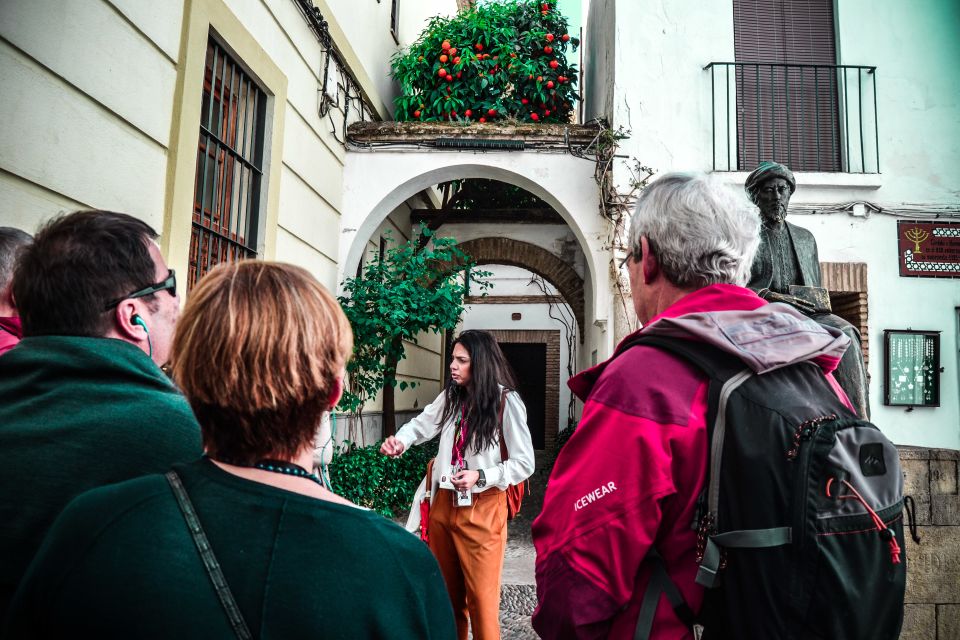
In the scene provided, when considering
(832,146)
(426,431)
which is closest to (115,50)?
(426,431)

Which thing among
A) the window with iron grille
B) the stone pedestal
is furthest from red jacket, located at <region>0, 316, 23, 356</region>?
the stone pedestal

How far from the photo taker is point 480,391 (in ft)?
11.7

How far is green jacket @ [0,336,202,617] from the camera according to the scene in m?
1.15

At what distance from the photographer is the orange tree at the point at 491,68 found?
7590 mm

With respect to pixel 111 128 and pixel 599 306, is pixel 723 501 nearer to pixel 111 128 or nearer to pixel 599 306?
pixel 111 128

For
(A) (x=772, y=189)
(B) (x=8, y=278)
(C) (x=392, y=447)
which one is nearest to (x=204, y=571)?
(B) (x=8, y=278)

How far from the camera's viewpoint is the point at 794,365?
1.36 meters

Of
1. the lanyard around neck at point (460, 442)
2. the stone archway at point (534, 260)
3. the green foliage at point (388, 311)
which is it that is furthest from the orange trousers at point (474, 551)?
the stone archway at point (534, 260)

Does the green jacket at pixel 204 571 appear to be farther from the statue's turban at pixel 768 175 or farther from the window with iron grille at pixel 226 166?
the window with iron grille at pixel 226 166

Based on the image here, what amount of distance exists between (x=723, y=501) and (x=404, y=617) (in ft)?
2.15

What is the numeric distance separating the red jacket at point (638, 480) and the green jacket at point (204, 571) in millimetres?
456

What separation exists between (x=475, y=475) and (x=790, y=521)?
2.20m

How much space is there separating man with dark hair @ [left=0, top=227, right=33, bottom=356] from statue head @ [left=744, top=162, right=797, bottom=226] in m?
3.04

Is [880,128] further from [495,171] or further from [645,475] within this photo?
[645,475]
